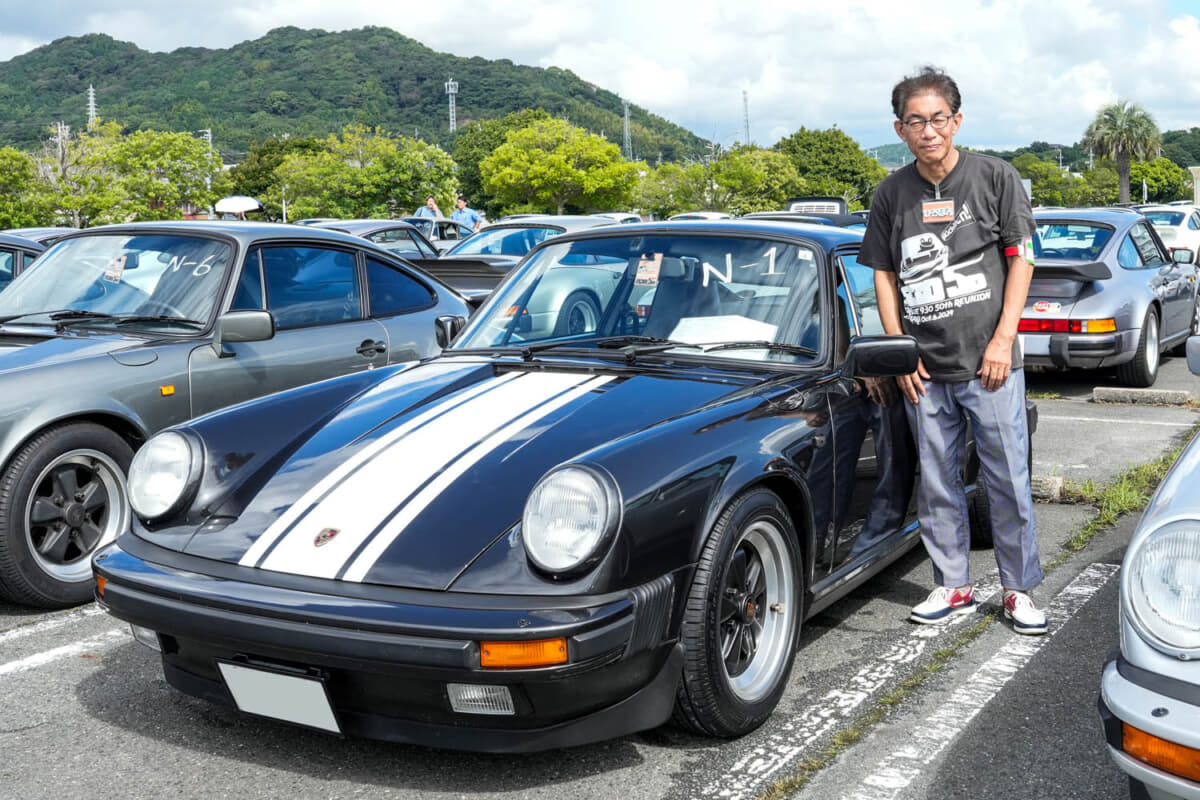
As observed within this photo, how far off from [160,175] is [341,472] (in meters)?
50.2

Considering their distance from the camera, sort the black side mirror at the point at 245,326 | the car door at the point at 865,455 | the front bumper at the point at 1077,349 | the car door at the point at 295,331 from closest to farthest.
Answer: the car door at the point at 865,455 → the black side mirror at the point at 245,326 → the car door at the point at 295,331 → the front bumper at the point at 1077,349

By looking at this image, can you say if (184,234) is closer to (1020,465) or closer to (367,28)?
(1020,465)

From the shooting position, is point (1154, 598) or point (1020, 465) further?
point (1020, 465)

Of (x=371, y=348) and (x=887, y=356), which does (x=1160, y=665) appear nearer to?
(x=887, y=356)

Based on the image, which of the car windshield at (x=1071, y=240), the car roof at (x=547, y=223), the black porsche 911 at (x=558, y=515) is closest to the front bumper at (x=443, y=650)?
the black porsche 911 at (x=558, y=515)

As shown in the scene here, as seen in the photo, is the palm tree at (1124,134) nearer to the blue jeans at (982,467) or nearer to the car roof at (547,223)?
the car roof at (547,223)

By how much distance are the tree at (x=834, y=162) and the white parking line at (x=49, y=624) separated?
9366cm

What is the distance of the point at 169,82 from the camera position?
508 feet

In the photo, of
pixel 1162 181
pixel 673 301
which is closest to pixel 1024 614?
pixel 673 301

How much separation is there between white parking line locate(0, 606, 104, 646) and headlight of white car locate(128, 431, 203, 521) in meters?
1.31

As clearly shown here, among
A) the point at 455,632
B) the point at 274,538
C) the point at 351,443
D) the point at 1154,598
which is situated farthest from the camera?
the point at 351,443

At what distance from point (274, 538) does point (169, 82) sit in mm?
167606

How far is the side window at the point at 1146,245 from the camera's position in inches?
406

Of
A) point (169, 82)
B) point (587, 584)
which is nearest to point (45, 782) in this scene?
point (587, 584)
